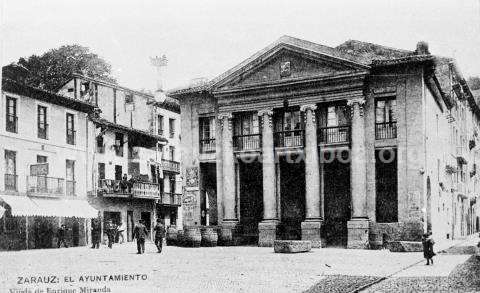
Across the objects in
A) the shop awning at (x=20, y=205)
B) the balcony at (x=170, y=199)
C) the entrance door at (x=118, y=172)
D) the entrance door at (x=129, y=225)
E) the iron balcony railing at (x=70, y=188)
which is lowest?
the entrance door at (x=129, y=225)

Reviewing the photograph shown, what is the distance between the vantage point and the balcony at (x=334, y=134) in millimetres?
31203

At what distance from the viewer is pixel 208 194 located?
120 feet

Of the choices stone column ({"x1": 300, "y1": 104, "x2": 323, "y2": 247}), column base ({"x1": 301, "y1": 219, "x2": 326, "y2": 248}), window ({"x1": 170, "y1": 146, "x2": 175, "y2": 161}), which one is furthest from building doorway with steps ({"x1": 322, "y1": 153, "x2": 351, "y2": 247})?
window ({"x1": 170, "y1": 146, "x2": 175, "y2": 161})

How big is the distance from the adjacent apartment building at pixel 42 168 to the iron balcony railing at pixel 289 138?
1209cm

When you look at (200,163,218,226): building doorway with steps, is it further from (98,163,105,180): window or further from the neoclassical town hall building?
(98,163,105,180): window

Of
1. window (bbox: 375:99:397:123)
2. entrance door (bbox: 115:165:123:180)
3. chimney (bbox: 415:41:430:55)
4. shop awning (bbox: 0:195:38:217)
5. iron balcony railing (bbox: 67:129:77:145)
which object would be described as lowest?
shop awning (bbox: 0:195:38:217)

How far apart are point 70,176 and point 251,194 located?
35.6 feet

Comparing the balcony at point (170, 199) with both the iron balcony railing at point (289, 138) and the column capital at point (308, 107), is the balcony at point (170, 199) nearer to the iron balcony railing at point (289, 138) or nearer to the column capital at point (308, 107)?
the iron balcony railing at point (289, 138)

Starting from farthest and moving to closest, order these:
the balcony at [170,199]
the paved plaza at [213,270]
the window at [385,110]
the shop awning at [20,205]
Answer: the balcony at [170,199]
the window at [385,110]
the shop awning at [20,205]
the paved plaza at [213,270]

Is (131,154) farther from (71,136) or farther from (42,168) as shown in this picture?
(42,168)

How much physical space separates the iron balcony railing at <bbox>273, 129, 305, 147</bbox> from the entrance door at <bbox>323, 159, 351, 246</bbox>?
212 centimetres

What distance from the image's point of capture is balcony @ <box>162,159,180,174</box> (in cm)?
5131

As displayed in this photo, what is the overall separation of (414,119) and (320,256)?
31.9 ft

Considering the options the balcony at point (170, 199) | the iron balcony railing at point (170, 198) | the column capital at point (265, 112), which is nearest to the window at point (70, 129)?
the column capital at point (265, 112)
